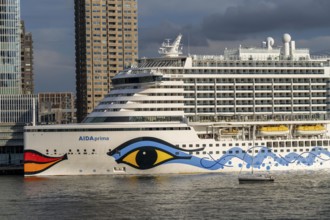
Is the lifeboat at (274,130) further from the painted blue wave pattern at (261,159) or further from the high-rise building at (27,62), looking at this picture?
the high-rise building at (27,62)

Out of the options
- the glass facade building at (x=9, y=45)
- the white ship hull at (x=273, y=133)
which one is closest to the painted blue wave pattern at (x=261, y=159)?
the white ship hull at (x=273, y=133)

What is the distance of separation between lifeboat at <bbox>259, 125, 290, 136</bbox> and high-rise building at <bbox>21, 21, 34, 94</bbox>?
198 ft

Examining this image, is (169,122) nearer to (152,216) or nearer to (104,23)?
(152,216)

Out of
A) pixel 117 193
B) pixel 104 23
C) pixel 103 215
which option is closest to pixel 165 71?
pixel 117 193

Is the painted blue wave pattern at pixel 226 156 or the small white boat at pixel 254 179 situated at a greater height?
the painted blue wave pattern at pixel 226 156

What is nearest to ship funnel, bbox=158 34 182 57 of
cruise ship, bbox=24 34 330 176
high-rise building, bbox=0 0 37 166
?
cruise ship, bbox=24 34 330 176

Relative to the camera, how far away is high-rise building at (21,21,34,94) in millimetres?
122244

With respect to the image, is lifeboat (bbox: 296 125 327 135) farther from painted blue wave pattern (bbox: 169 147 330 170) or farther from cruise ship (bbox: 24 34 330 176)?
painted blue wave pattern (bbox: 169 147 330 170)

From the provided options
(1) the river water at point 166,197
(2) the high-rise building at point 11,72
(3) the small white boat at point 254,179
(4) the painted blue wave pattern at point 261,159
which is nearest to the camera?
(1) the river water at point 166,197

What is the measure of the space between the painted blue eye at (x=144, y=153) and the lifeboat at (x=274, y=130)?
8.22m

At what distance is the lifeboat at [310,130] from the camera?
222 feet

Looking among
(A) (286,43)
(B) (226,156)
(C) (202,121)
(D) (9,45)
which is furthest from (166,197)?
(D) (9,45)

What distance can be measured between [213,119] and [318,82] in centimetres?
1084

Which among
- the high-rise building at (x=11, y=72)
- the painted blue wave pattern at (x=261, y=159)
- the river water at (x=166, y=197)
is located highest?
the high-rise building at (x=11, y=72)
